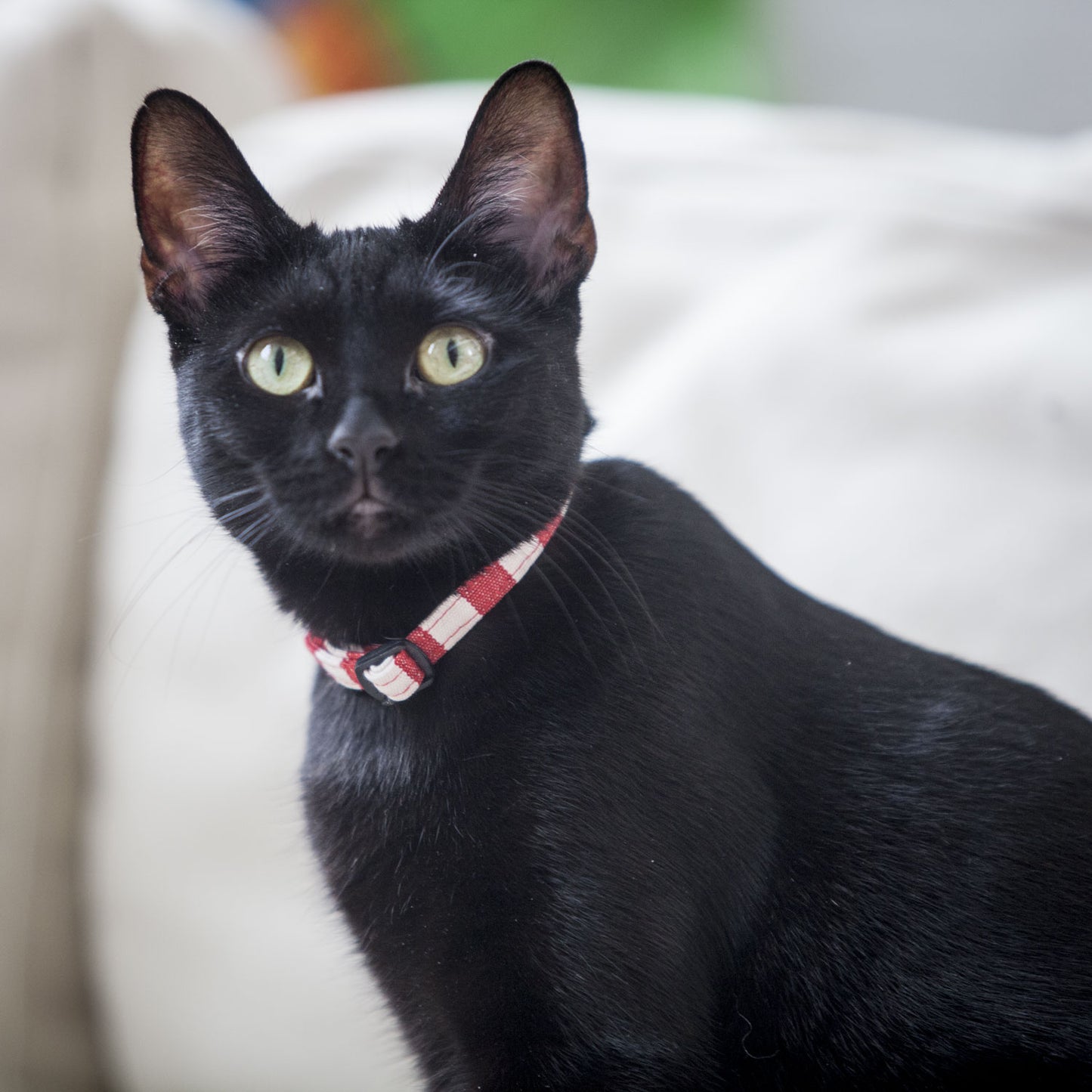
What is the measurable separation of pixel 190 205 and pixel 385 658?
0.90ft

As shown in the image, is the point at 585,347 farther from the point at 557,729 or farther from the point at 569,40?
the point at 557,729

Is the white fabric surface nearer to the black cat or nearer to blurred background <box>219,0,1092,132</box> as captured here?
blurred background <box>219,0,1092,132</box>

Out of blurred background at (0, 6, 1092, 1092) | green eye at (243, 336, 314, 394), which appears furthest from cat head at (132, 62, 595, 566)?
blurred background at (0, 6, 1092, 1092)

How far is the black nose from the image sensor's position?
52 centimetres

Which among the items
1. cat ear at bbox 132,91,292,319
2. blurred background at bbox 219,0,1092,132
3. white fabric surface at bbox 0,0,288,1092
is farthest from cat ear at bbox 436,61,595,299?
white fabric surface at bbox 0,0,288,1092

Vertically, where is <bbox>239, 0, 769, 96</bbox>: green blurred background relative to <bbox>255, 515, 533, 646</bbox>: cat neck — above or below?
above

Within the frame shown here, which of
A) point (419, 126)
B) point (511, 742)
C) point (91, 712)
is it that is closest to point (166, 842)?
point (91, 712)

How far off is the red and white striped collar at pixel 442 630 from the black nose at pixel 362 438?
0.37 ft

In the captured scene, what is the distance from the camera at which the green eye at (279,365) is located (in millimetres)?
558

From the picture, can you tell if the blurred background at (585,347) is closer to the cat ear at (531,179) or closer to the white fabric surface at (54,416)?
the white fabric surface at (54,416)

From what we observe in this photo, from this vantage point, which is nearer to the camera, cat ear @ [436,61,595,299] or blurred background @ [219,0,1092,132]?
cat ear @ [436,61,595,299]

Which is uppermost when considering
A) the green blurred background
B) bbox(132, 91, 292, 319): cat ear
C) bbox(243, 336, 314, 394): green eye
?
the green blurred background

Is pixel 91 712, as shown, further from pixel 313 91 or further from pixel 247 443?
pixel 313 91

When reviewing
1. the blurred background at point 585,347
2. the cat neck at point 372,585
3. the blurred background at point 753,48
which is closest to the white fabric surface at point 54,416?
the blurred background at point 585,347
